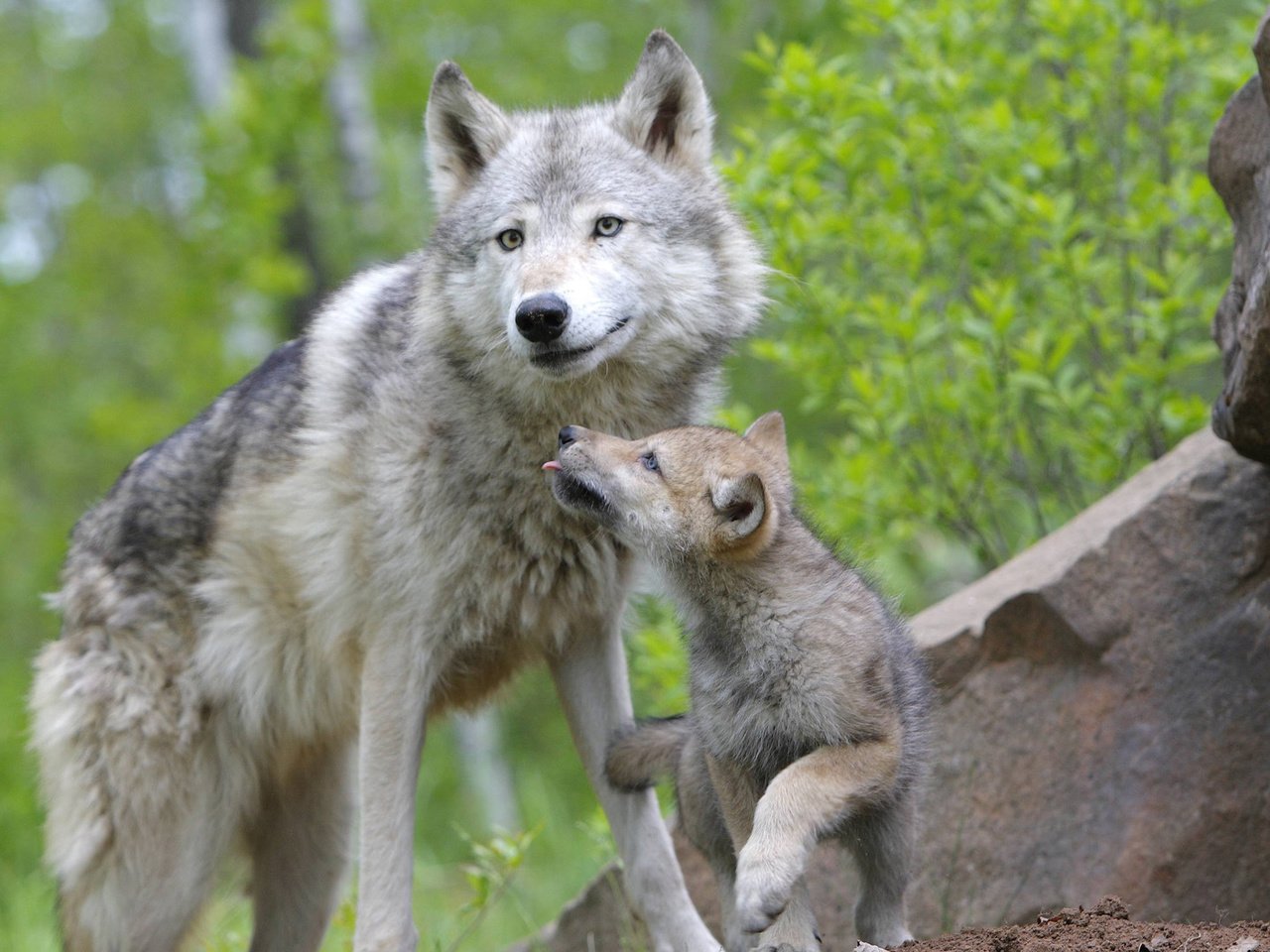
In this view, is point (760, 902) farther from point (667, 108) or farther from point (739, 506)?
point (667, 108)

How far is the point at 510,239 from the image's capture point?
4.41m

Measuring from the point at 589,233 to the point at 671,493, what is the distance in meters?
0.93

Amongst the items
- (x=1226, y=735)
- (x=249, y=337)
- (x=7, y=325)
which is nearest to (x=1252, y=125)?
(x=1226, y=735)

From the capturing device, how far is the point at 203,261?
37.5ft

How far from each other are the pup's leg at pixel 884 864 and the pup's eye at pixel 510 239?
2009 mm

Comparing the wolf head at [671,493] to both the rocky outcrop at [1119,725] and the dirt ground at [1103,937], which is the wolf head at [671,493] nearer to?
the dirt ground at [1103,937]

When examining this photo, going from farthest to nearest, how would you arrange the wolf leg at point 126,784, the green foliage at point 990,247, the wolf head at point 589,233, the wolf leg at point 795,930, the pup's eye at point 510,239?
the green foliage at point 990,247, the wolf leg at point 126,784, the pup's eye at point 510,239, the wolf head at point 589,233, the wolf leg at point 795,930

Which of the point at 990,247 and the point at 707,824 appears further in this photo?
the point at 990,247

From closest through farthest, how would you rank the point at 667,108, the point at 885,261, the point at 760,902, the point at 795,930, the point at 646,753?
the point at 760,902
the point at 795,930
the point at 646,753
the point at 667,108
the point at 885,261

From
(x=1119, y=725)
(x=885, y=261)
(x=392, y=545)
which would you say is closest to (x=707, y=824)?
(x=392, y=545)

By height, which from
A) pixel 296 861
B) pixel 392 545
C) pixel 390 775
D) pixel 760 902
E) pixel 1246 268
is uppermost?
pixel 1246 268

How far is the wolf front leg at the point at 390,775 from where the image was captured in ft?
14.7

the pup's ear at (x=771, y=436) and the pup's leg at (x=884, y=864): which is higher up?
the pup's ear at (x=771, y=436)

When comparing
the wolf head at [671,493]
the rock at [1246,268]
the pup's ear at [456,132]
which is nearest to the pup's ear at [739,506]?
the wolf head at [671,493]
